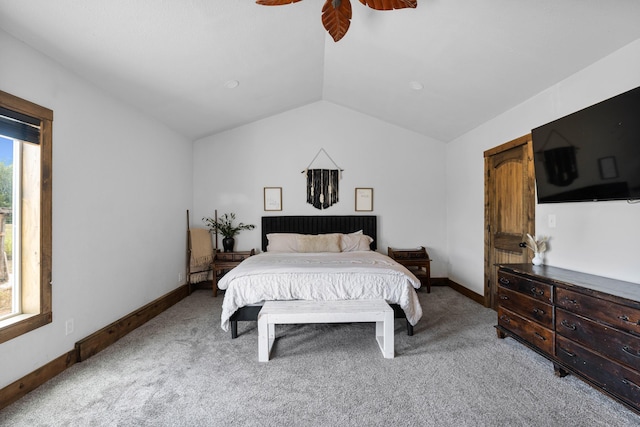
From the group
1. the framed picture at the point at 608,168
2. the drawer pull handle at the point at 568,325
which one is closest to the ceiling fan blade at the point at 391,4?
the framed picture at the point at 608,168

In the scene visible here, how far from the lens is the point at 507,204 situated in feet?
11.5

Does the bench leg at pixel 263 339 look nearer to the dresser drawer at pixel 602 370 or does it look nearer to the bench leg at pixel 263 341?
the bench leg at pixel 263 341

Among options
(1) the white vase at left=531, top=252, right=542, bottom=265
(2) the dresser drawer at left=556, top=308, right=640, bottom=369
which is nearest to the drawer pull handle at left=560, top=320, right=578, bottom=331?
(2) the dresser drawer at left=556, top=308, right=640, bottom=369

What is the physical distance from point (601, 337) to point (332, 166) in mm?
3866

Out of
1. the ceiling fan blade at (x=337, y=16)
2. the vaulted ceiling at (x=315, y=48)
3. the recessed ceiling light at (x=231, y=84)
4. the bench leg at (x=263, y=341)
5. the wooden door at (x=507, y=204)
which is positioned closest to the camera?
the ceiling fan blade at (x=337, y=16)

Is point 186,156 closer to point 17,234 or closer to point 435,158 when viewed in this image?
point 17,234

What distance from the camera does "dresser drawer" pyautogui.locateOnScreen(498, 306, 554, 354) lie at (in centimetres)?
226

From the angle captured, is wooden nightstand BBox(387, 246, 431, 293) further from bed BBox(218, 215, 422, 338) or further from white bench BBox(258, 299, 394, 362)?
white bench BBox(258, 299, 394, 362)

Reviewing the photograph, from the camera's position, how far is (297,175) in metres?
5.00

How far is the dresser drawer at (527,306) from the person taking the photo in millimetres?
2262

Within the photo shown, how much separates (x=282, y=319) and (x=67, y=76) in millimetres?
2668

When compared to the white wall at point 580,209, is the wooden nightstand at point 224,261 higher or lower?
lower

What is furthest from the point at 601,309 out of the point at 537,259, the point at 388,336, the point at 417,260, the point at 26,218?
the point at 26,218

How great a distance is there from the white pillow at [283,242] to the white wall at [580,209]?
2.61 m
